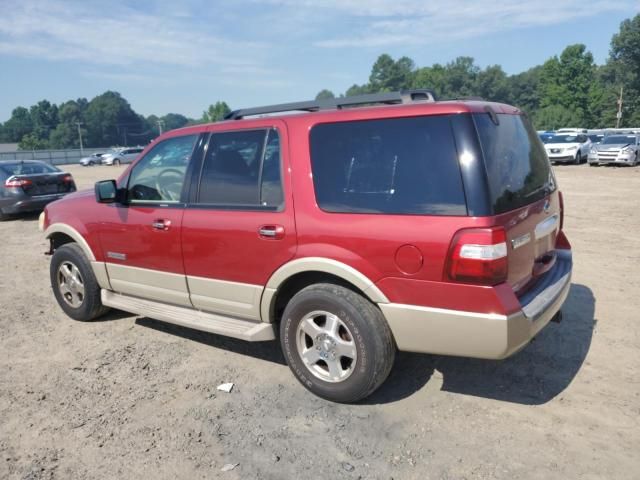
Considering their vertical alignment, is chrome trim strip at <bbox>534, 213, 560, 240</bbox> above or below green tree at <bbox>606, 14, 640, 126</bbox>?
below

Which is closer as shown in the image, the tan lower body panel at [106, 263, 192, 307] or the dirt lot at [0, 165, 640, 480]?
the dirt lot at [0, 165, 640, 480]

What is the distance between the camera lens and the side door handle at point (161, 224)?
4.07 m

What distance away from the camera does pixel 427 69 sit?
142250 mm

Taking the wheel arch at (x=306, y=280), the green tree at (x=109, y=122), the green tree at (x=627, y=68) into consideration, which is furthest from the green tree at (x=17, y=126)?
the wheel arch at (x=306, y=280)

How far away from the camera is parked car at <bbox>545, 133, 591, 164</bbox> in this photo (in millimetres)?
24734

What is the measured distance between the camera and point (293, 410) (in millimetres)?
3377

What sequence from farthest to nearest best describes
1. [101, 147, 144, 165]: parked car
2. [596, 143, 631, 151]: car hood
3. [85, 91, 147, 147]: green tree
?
[85, 91, 147, 147]: green tree < [101, 147, 144, 165]: parked car < [596, 143, 631, 151]: car hood

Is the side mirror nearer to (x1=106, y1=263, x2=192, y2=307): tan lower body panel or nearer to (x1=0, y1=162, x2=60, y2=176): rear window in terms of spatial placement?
(x1=106, y1=263, x2=192, y2=307): tan lower body panel

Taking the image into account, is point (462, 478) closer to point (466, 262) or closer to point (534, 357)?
point (466, 262)

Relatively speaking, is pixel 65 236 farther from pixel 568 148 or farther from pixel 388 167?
pixel 568 148

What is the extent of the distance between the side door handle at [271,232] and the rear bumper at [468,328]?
0.85 meters

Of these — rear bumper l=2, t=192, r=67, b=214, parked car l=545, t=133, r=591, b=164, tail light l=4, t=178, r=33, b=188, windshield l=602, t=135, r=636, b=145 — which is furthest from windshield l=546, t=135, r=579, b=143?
tail light l=4, t=178, r=33, b=188

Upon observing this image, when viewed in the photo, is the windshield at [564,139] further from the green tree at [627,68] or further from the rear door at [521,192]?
the green tree at [627,68]

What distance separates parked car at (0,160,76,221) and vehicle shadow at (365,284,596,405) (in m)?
10.3
